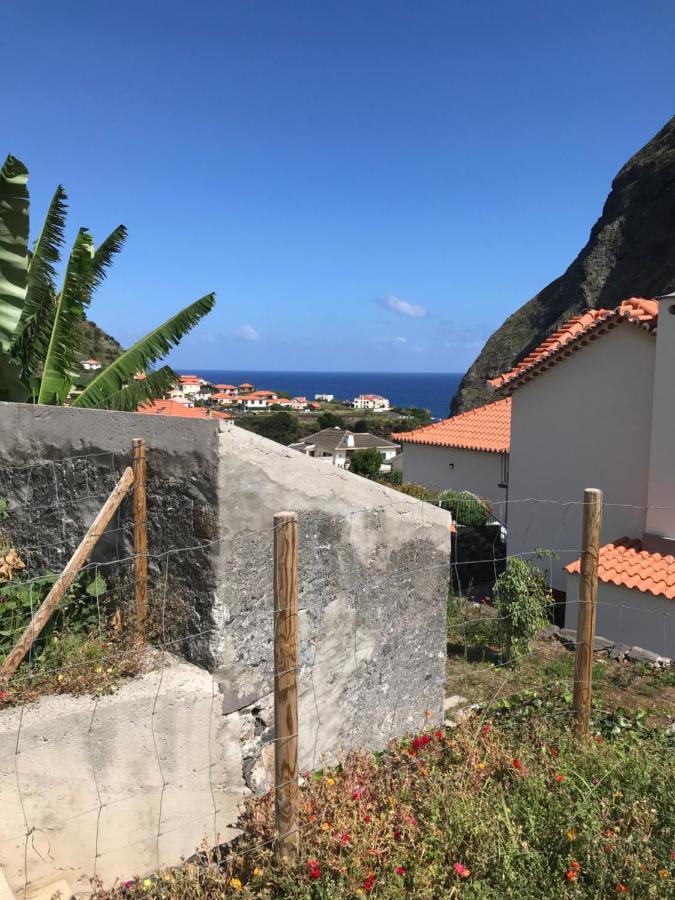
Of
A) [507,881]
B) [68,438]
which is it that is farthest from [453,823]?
[68,438]

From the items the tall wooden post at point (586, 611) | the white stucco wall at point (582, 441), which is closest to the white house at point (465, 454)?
the white stucco wall at point (582, 441)

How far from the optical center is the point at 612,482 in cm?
1370

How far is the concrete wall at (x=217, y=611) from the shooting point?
345cm

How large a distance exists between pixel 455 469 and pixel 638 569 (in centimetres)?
1294

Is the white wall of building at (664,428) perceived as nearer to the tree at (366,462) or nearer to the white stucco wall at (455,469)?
the white stucco wall at (455,469)

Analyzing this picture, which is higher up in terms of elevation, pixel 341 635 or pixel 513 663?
pixel 341 635

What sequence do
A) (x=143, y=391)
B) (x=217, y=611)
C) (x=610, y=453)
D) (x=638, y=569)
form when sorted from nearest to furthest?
(x=217, y=611)
(x=143, y=391)
(x=638, y=569)
(x=610, y=453)

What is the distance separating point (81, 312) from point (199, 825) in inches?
239

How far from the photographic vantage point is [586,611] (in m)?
4.20

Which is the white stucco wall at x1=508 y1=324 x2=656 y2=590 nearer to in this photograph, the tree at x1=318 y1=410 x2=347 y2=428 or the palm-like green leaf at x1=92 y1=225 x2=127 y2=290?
the palm-like green leaf at x1=92 y1=225 x2=127 y2=290

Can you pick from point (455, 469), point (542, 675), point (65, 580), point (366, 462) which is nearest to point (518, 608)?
point (542, 675)

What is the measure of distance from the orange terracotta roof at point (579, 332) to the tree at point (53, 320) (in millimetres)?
8540

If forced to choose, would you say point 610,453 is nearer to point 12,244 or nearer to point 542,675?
point 542,675

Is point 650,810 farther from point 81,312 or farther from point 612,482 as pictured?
point 612,482
